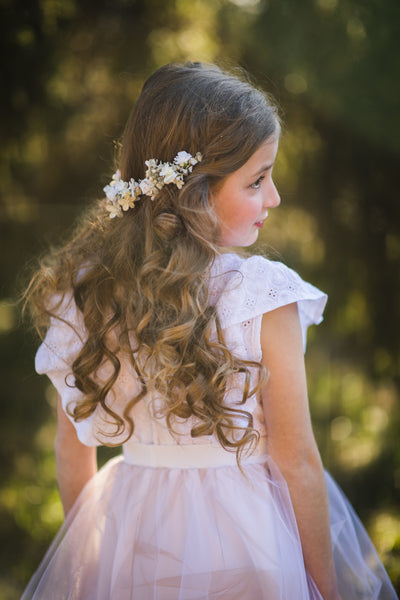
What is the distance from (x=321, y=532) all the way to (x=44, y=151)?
6.41 feet

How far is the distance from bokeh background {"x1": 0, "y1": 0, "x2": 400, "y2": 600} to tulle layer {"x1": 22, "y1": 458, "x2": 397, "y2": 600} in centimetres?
101

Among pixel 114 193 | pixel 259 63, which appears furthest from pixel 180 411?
pixel 259 63

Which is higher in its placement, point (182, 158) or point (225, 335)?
point (182, 158)

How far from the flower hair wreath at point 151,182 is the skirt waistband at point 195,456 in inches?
21.9

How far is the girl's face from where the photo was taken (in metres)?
1.17

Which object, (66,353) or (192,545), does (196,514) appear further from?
(66,353)

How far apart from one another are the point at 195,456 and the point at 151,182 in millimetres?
623

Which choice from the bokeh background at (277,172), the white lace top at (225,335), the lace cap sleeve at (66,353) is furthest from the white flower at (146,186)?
the bokeh background at (277,172)

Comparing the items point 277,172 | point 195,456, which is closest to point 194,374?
point 195,456

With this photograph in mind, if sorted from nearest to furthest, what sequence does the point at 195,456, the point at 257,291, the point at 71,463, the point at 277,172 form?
the point at 257,291, the point at 195,456, the point at 71,463, the point at 277,172

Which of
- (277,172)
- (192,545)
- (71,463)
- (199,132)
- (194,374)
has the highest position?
(277,172)

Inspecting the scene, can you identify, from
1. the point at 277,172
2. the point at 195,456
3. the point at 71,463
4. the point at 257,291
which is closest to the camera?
the point at 257,291

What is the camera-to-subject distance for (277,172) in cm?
232

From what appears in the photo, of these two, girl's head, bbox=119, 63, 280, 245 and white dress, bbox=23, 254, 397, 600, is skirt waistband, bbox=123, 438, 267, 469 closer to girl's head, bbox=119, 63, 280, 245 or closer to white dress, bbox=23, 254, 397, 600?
white dress, bbox=23, 254, 397, 600
